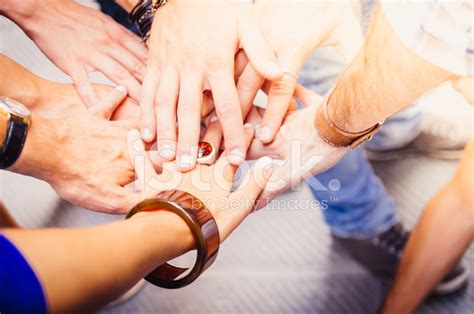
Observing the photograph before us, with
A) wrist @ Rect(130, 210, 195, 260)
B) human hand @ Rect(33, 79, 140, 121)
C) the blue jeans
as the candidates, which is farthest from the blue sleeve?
the blue jeans

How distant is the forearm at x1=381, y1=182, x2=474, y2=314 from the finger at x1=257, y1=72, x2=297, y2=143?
485 millimetres

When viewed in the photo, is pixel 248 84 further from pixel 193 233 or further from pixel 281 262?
pixel 281 262

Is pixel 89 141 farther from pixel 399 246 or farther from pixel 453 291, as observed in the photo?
pixel 453 291

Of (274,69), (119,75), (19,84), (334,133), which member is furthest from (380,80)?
(19,84)

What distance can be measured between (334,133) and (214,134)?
0.86ft

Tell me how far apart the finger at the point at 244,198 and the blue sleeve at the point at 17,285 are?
1.24ft

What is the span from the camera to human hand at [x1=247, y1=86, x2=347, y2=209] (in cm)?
93

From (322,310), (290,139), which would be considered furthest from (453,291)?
(290,139)

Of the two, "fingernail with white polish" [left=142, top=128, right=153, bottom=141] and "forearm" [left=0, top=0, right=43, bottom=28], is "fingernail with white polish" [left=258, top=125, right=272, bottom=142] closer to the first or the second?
"fingernail with white polish" [left=142, top=128, right=153, bottom=141]

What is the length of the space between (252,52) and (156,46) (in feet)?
0.71

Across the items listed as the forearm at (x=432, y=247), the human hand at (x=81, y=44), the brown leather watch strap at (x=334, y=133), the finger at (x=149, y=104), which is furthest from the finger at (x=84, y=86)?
the forearm at (x=432, y=247)

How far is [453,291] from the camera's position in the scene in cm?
137

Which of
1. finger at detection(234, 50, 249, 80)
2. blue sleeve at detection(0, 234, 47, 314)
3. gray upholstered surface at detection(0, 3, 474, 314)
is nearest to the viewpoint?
blue sleeve at detection(0, 234, 47, 314)

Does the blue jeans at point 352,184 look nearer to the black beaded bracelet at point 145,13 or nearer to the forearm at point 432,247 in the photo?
the forearm at point 432,247
